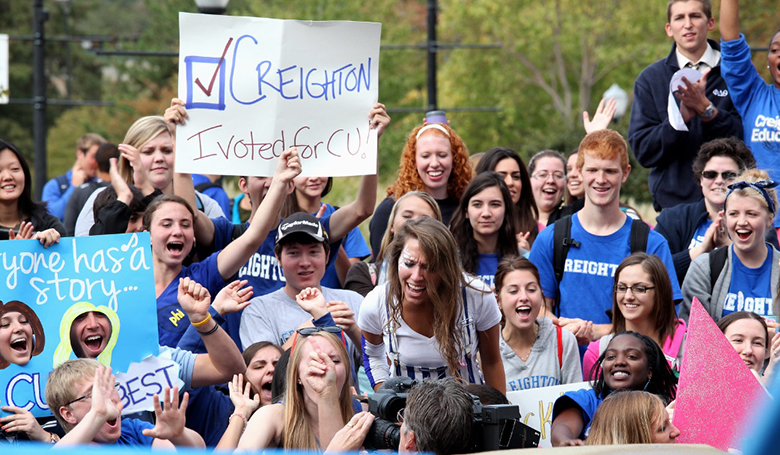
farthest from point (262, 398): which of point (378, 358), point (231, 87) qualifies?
point (231, 87)

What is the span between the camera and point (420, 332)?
4438 mm

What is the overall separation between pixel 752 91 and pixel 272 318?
3.57m

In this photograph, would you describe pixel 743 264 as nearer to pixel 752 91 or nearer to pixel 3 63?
pixel 752 91

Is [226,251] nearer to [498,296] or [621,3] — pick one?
[498,296]

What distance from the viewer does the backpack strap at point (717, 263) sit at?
5.41m

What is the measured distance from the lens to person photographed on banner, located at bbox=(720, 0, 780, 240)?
6.31 m

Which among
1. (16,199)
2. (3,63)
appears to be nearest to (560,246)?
(16,199)

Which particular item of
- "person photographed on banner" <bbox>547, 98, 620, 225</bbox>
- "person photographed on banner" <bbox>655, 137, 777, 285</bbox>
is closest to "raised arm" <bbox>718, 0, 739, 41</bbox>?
"person photographed on banner" <bbox>655, 137, 777, 285</bbox>

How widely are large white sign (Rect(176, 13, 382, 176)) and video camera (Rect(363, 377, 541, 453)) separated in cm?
208

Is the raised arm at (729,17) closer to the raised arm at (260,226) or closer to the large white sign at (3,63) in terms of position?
the raised arm at (260,226)

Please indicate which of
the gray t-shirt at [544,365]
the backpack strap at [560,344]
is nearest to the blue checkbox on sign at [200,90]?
the gray t-shirt at [544,365]

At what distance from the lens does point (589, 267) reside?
5.52 meters

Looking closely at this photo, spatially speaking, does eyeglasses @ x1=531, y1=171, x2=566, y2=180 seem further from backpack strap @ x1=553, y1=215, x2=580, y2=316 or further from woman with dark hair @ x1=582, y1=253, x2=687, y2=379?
woman with dark hair @ x1=582, y1=253, x2=687, y2=379

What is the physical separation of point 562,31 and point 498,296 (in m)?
27.3
